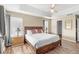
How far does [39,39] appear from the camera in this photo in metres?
1.70

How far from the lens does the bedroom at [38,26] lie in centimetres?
152

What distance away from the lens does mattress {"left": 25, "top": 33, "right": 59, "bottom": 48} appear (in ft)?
5.35

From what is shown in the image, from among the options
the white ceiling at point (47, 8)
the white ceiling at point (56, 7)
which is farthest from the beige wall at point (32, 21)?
the white ceiling at point (56, 7)

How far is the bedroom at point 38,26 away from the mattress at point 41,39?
0.09 metres

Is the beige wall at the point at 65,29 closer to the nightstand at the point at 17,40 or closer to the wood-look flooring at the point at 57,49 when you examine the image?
the wood-look flooring at the point at 57,49

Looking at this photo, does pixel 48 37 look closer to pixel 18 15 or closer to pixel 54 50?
pixel 54 50

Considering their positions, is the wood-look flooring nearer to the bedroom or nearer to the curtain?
the bedroom

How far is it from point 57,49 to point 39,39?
435mm

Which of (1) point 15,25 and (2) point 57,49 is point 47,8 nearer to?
(1) point 15,25

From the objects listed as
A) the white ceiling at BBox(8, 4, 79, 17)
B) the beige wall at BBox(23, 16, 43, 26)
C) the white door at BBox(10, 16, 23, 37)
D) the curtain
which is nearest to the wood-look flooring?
the curtain

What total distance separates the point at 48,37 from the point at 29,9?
2.45 ft

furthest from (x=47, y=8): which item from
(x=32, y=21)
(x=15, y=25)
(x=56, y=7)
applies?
(x=15, y=25)

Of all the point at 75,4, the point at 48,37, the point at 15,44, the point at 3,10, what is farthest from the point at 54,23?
the point at 3,10

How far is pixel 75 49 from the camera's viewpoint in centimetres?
158
